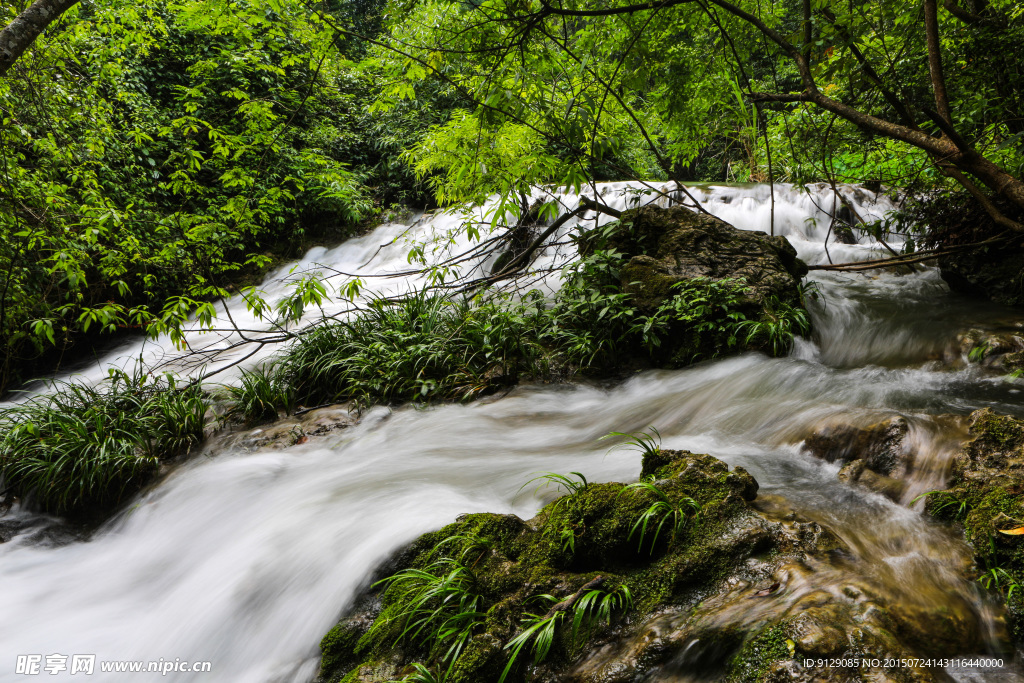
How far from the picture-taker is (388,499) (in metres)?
3.20

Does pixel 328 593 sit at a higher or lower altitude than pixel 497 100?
lower

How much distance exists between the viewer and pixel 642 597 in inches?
73.9

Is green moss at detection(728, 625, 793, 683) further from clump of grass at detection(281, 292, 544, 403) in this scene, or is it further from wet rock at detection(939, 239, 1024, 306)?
wet rock at detection(939, 239, 1024, 306)

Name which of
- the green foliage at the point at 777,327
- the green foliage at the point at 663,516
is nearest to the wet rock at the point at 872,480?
the green foliage at the point at 663,516

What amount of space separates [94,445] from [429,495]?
3.29 meters

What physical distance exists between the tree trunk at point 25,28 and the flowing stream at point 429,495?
290 cm

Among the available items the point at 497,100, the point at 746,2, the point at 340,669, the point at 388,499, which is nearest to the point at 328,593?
the point at 340,669

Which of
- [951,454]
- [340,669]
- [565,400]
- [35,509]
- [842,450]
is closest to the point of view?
[340,669]

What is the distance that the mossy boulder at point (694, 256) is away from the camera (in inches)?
198

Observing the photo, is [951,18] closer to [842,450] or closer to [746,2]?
[746,2]

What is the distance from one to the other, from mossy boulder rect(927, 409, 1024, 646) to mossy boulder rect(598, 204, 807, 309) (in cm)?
267

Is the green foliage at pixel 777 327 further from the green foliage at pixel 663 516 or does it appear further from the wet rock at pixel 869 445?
the green foliage at pixel 663 516

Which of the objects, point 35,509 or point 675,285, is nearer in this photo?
point 35,509

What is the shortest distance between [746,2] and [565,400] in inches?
176
